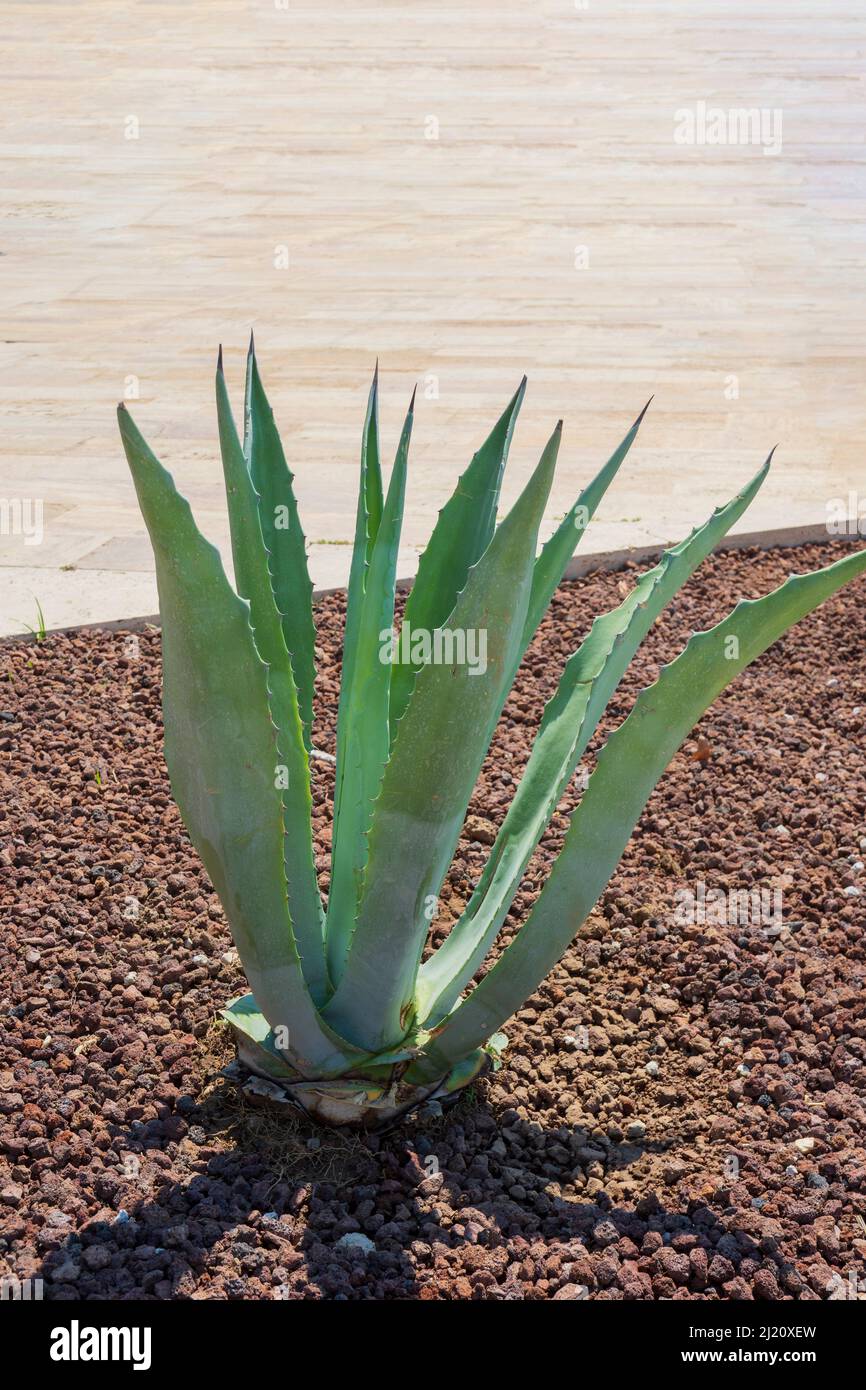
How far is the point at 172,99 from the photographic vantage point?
1230cm

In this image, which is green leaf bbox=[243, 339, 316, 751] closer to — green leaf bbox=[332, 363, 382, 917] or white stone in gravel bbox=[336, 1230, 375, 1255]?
green leaf bbox=[332, 363, 382, 917]

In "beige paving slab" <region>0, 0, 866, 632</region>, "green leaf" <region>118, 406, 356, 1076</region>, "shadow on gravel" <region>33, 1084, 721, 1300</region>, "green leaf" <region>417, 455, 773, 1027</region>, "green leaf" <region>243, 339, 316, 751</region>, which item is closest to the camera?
"green leaf" <region>118, 406, 356, 1076</region>

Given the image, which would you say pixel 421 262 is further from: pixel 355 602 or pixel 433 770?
pixel 433 770

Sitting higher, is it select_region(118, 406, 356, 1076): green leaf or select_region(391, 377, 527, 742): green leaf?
select_region(391, 377, 527, 742): green leaf

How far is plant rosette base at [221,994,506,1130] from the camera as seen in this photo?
2.44m

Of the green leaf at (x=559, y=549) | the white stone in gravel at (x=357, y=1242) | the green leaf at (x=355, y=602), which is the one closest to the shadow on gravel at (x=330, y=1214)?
the white stone in gravel at (x=357, y=1242)

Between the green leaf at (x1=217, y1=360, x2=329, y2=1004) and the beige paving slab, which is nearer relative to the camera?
the green leaf at (x1=217, y1=360, x2=329, y2=1004)

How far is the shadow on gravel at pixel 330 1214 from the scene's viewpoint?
222cm

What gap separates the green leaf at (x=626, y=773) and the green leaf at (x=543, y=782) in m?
0.07

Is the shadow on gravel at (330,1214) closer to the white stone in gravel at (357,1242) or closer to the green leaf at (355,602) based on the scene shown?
the white stone in gravel at (357,1242)

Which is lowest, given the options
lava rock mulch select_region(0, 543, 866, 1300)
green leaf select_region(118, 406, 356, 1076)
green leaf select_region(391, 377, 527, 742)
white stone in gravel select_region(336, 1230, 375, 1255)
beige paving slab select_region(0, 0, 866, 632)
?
white stone in gravel select_region(336, 1230, 375, 1255)

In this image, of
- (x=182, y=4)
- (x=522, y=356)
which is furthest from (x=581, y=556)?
(x=182, y=4)

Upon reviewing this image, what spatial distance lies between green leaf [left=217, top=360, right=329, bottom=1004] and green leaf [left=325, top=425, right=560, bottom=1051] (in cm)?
18

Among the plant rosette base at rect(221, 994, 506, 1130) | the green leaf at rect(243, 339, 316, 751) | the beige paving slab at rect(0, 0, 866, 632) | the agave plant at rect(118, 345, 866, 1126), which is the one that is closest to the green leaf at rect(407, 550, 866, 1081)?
the agave plant at rect(118, 345, 866, 1126)
